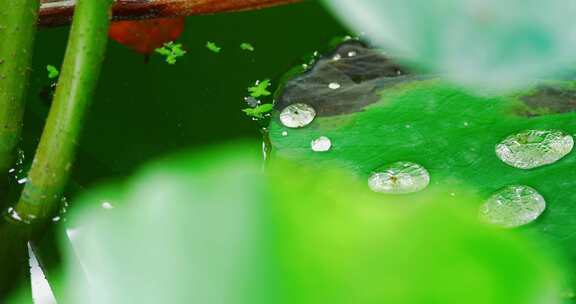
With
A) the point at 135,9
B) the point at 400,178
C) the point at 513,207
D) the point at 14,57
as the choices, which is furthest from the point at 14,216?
the point at 513,207

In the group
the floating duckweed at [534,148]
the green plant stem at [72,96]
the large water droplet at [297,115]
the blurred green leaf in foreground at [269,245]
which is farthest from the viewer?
the large water droplet at [297,115]

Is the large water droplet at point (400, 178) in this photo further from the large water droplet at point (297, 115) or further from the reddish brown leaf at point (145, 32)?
the reddish brown leaf at point (145, 32)

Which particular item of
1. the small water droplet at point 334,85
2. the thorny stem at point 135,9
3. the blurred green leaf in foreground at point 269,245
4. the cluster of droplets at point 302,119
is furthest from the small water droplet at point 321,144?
the blurred green leaf in foreground at point 269,245

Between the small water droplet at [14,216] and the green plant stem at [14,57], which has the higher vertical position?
the green plant stem at [14,57]

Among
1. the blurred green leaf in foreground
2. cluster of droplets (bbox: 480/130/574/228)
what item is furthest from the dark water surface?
the blurred green leaf in foreground

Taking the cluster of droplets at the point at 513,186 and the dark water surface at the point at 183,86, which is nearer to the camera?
the cluster of droplets at the point at 513,186

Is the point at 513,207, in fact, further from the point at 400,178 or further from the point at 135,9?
the point at 135,9
